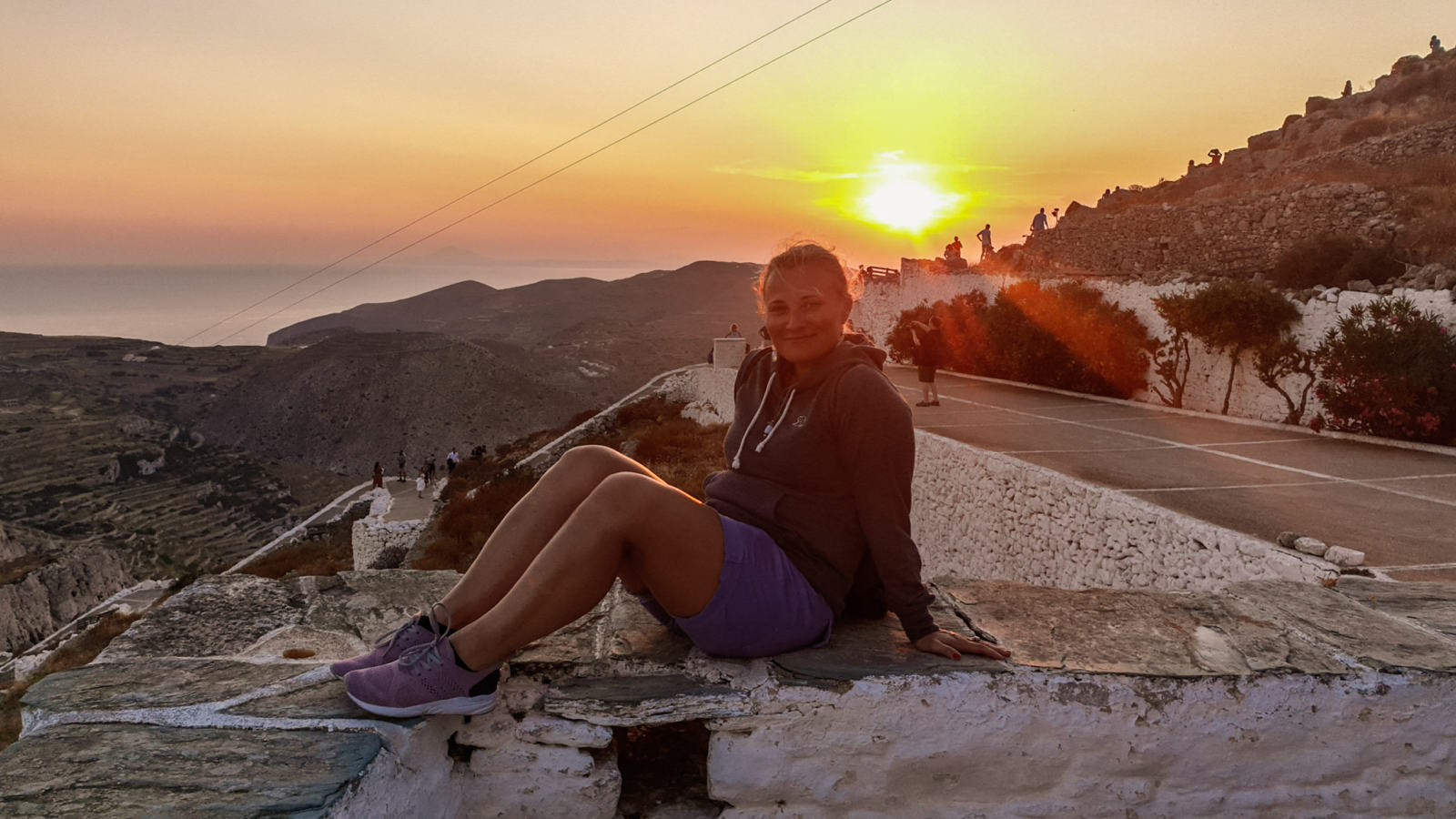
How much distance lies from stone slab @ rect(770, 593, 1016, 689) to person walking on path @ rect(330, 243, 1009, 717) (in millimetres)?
32

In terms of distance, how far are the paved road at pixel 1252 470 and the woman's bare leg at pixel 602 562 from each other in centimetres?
438

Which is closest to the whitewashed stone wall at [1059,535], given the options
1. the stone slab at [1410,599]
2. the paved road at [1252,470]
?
the paved road at [1252,470]

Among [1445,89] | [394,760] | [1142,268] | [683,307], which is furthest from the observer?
[683,307]

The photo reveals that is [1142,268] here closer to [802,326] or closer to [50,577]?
[802,326]

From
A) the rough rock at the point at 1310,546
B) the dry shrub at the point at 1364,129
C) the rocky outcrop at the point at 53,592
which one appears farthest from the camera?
the rocky outcrop at the point at 53,592

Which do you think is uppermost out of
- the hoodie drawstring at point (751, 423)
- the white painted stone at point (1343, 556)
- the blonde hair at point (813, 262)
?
the blonde hair at point (813, 262)

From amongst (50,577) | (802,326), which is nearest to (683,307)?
(50,577)

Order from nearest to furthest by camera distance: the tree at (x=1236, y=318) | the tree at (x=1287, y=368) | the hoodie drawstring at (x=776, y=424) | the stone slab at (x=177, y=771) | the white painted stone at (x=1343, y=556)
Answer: the stone slab at (x=177, y=771) → the hoodie drawstring at (x=776, y=424) → the white painted stone at (x=1343, y=556) → the tree at (x=1287, y=368) → the tree at (x=1236, y=318)

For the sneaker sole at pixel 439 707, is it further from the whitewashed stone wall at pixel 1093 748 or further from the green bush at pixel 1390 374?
the green bush at pixel 1390 374

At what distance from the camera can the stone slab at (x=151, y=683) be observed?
1.76 metres

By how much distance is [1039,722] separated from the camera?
6.04 ft

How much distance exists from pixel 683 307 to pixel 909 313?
291ft

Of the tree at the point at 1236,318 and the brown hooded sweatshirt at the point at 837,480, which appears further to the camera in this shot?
the tree at the point at 1236,318

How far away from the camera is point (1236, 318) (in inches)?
400
